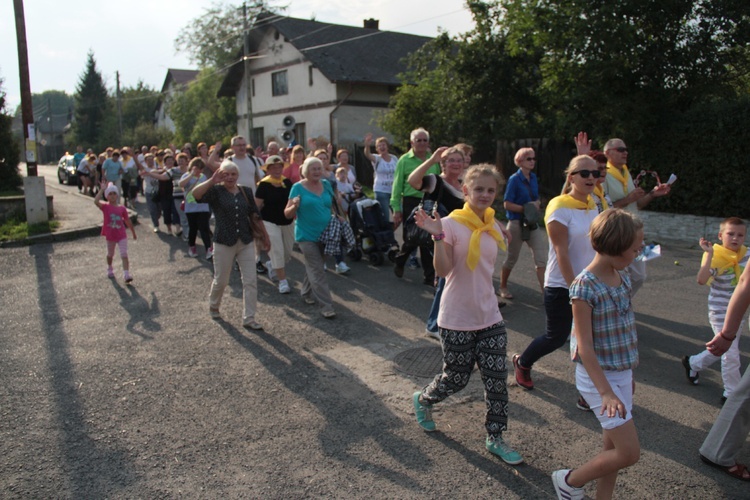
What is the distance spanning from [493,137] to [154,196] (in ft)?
34.1

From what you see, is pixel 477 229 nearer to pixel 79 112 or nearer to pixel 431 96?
pixel 431 96

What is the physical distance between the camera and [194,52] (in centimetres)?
5169

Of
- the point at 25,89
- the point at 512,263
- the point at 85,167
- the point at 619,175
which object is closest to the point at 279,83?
the point at 85,167

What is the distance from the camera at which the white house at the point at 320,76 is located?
31938 mm

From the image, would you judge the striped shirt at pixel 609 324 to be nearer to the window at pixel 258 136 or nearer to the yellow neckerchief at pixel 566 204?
the yellow neckerchief at pixel 566 204

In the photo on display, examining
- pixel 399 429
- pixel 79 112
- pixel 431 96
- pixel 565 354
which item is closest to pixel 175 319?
pixel 399 429

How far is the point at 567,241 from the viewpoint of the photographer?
169 inches

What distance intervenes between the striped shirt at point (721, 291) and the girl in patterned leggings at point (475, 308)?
192 centimetres

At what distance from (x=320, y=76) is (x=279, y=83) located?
4586 millimetres

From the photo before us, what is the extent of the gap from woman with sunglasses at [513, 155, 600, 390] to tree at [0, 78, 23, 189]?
2333 centimetres

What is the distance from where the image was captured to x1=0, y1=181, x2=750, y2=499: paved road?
11.9 feet

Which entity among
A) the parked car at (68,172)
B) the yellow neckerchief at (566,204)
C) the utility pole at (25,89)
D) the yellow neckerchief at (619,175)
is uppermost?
the utility pole at (25,89)

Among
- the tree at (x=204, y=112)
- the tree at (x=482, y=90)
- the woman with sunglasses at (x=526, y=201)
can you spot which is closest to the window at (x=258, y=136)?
the tree at (x=204, y=112)

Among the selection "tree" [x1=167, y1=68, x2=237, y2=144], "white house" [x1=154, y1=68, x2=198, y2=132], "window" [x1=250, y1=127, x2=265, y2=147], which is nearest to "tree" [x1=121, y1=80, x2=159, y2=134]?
"white house" [x1=154, y1=68, x2=198, y2=132]
